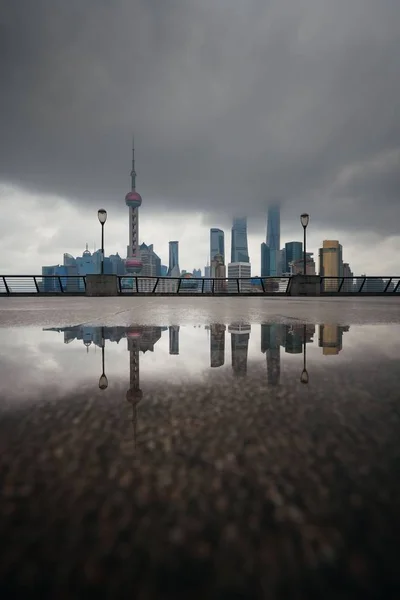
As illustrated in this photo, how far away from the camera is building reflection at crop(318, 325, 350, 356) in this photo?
6.77 feet

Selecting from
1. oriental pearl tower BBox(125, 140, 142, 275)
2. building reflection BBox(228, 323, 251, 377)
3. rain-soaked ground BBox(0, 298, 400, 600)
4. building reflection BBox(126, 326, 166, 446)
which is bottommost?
building reflection BBox(228, 323, 251, 377)

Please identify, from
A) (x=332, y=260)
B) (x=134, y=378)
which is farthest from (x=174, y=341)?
(x=332, y=260)

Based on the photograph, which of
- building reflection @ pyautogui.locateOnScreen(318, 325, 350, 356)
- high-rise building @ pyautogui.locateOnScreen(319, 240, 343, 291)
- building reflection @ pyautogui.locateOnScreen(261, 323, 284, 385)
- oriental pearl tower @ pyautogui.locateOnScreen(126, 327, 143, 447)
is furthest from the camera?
high-rise building @ pyautogui.locateOnScreen(319, 240, 343, 291)

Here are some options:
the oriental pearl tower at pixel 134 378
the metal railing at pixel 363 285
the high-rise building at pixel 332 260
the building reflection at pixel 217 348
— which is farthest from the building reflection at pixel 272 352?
the high-rise building at pixel 332 260

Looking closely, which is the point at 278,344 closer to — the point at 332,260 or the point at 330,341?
the point at 330,341

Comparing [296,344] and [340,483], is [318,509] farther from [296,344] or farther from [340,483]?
[296,344]

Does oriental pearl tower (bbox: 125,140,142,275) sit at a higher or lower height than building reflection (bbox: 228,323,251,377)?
higher

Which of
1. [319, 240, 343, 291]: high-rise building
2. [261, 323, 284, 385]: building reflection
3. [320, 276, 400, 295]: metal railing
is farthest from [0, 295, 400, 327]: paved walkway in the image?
[319, 240, 343, 291]: high-rise building

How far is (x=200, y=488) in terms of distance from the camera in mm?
587

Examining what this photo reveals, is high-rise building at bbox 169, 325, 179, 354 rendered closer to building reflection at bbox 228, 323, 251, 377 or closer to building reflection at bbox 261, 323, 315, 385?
building reflection at bbox 228, 323, 251, 377

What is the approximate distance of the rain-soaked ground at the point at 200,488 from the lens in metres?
0.41

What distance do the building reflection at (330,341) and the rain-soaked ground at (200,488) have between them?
0.71 m

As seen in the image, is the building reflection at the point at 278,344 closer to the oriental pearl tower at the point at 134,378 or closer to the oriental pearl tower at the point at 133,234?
the oriental pearl tower at the point at 134,378

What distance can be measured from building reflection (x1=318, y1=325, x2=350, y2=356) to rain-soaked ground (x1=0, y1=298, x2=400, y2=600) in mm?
706
